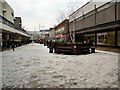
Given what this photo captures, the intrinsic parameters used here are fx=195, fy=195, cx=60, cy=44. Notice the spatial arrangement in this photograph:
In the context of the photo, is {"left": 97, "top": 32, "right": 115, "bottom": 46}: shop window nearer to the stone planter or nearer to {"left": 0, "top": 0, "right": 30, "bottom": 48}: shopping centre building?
the stone planter

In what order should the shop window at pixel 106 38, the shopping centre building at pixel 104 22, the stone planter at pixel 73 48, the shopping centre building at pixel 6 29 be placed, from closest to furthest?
1. the stone planter at pixel 73 48
2. the shopping centre building at pixel 104 22
3. the shop window at pixel 106 38
4. the shopping centre building at pixel 6 29

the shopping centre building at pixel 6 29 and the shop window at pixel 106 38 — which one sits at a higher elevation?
the shopping centre building at pixel 6 29

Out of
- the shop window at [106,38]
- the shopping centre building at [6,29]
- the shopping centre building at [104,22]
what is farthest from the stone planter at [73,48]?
the shopping centre building at [6,29]

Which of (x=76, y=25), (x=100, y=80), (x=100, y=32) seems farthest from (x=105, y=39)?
(x=100, y=80)

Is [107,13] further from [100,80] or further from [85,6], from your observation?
[100,80]

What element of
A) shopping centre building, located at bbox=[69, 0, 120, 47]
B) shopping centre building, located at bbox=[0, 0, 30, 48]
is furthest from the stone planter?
shopping centre building, located at bbox=[0, 0, 30, 48]

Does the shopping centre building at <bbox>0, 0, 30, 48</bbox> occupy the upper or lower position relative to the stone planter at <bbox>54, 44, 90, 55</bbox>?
upper

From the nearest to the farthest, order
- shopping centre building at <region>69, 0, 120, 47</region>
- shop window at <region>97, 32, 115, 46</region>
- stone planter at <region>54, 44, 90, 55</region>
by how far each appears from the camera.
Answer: stone planter at <region>54, 44, 90, 55</region> < shopping centre building at <region>69, 0, 120, 47</region> < shop window at <region>97, 32, 115, 46</region>

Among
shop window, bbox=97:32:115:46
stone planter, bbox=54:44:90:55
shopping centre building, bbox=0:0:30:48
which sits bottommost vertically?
stone planter, bbox=54:44:90:55

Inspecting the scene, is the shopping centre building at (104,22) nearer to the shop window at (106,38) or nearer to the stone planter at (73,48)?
the shop window at (106,38)

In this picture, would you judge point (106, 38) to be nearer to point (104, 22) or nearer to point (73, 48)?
point (104, 22)

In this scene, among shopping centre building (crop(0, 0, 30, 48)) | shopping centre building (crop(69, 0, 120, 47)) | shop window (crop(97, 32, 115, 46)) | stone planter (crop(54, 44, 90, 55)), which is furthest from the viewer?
shopping centre building (crop(0, 0, 30, 48))

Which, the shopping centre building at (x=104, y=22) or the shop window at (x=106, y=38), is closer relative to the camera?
the shopping centre building at (x=104, y=22)

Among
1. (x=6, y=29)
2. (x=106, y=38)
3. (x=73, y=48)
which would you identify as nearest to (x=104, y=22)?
(x=106, y=38)
